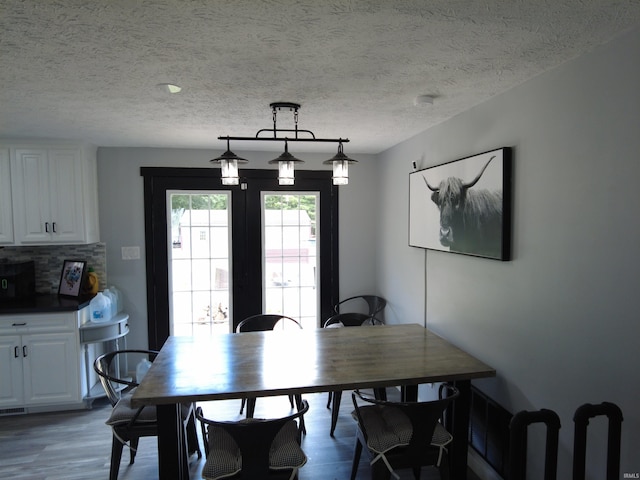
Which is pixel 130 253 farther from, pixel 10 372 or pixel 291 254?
pixel 291 254

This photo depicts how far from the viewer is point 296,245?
161 inches

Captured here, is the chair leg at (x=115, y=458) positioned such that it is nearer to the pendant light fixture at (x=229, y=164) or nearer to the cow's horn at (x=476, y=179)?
the pendant light fixture at (x=229, y=164)

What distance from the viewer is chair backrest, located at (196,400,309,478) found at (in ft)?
5.37

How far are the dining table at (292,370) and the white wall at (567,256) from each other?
273mm

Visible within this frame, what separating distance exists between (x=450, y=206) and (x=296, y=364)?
146 cm

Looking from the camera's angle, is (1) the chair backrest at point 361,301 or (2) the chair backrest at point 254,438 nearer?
(2) the chair backrest at point 254,438

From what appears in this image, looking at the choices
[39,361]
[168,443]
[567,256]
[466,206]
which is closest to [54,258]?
[39,361]

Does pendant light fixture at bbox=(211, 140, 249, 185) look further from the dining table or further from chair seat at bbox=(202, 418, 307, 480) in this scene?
chair seat at bbox=(202, 418, 307, 480)

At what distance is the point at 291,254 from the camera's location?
13.4 feet

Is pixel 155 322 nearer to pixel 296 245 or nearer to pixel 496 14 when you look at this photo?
pixel 296 245

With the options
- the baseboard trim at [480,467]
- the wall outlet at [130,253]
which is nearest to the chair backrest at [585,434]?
the baseboard trim at [480,467]

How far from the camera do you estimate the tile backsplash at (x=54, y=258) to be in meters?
3.62

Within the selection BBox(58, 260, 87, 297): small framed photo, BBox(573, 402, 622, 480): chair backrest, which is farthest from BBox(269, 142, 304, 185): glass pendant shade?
BBox(58, 260, 87, 297): small framed photo

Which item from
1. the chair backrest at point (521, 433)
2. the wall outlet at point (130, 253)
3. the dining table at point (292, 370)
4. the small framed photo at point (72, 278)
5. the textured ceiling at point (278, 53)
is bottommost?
the dining table at point (292, 370)
